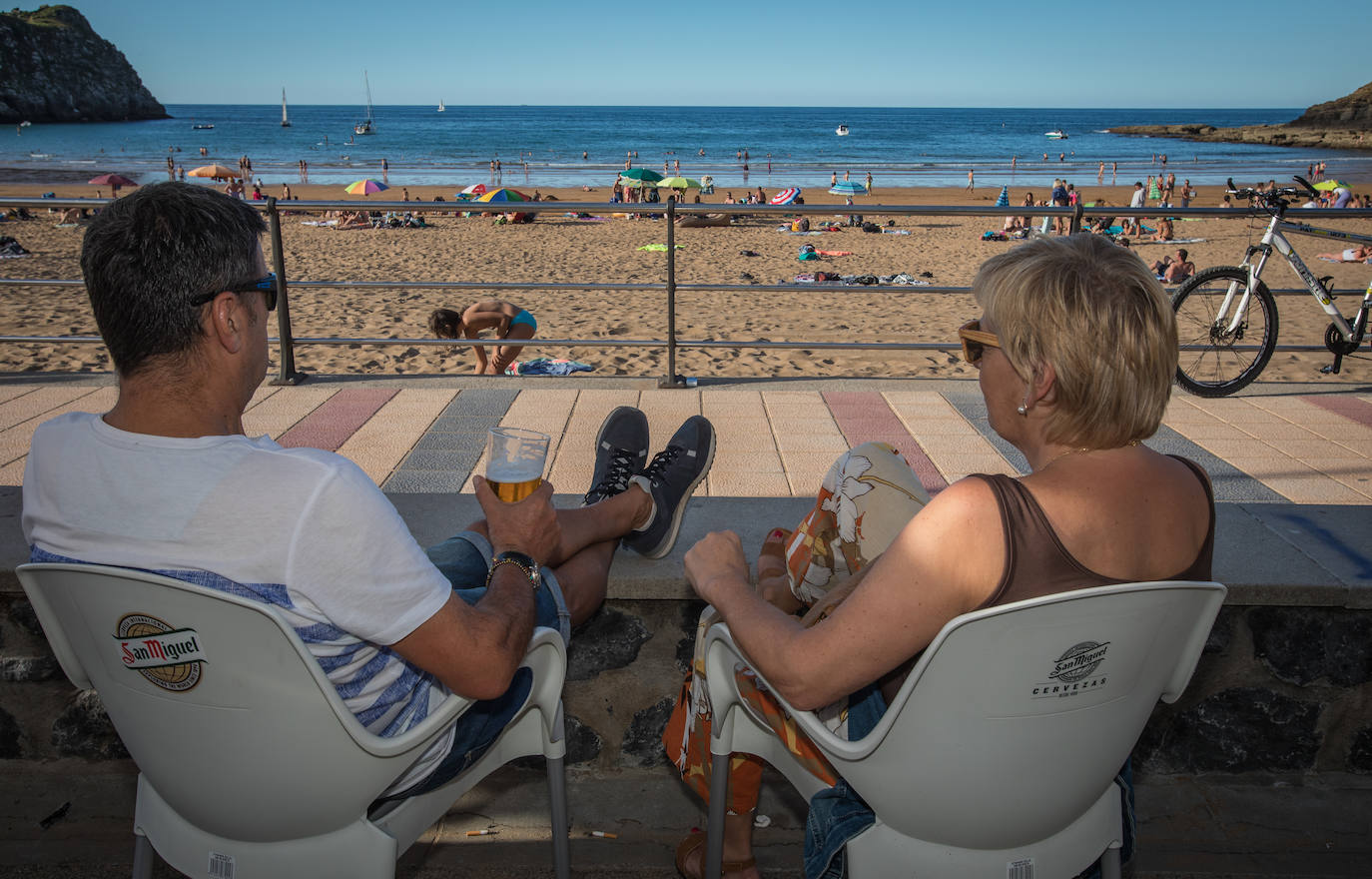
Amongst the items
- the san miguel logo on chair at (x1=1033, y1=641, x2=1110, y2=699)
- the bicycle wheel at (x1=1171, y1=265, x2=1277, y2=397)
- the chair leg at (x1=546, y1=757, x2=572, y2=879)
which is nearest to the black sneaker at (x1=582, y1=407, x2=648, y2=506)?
the chair leg at (x1=546, y1=757, x2=572, y2=879)

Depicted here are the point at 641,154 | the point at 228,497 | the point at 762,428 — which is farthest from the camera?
the point at 641,154

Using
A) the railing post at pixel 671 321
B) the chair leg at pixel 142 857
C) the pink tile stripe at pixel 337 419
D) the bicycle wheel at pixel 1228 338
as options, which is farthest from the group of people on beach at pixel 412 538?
the bicycle wheel at pixel 1228 338

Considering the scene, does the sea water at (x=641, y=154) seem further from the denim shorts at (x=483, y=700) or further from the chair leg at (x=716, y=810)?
the chair leg at (x=716, y=810)

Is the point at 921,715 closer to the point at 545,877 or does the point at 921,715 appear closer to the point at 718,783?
the point at 718,783

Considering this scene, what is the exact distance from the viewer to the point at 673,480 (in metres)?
2.28

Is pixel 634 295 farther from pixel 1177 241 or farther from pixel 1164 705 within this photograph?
pixel 1177 241

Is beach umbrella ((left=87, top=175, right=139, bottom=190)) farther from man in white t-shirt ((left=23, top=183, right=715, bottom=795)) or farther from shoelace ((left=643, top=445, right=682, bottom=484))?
man in white t-shirt ((left=23, top=183, right=715, bottom=795))

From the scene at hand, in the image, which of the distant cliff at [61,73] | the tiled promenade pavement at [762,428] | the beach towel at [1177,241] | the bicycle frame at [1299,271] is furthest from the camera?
the distant cliff at [61,73]

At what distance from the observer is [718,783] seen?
159 cm

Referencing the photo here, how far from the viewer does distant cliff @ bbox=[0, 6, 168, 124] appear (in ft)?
236

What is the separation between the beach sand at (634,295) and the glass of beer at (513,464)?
2318 mm

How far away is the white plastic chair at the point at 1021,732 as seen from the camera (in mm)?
1133

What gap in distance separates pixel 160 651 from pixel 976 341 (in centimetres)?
122

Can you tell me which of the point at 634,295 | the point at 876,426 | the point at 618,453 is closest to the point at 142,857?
the point at 618,453
